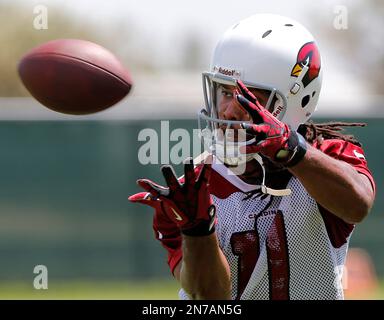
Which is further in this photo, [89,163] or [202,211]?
[89,163]

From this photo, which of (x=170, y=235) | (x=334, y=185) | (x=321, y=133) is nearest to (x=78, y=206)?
(x=170, y=235)

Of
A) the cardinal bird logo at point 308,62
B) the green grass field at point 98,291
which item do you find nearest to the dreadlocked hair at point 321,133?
Answer: the cardinal bird logo at point 308,62

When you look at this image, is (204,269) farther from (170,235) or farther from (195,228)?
(170,235)

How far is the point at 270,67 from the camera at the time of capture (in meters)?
3.36

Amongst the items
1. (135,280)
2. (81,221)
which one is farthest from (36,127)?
(135,280)

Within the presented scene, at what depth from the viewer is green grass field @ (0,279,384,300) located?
25.9 ft

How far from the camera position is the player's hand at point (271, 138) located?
9.58 feet

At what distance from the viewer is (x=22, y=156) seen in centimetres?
871

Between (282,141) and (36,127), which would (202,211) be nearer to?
(282,141)

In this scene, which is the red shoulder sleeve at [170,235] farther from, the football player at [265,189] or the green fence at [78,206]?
the green fence at [78,206]

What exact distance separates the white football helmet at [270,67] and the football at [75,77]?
78 centimetres

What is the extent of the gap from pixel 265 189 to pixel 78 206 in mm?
5549

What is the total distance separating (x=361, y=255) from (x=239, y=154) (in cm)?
588

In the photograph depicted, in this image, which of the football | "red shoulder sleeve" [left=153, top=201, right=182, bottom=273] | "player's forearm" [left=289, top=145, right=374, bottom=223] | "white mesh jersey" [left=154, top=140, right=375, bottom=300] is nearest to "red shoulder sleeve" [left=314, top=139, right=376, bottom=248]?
"white mesh jersey" [left=154, top=140, right=375, bottom=300]
